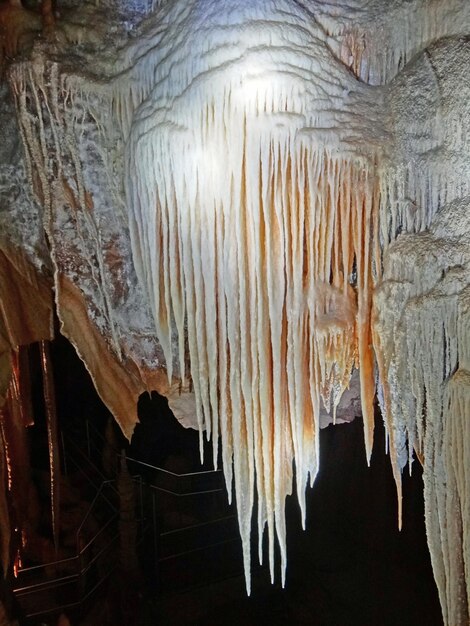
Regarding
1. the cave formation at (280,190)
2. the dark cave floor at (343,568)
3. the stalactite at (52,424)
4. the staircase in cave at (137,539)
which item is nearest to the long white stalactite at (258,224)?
the cave formation at (280,190)

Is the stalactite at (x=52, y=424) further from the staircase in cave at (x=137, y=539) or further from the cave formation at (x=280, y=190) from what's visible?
the cave formation at (x=280, y=190)

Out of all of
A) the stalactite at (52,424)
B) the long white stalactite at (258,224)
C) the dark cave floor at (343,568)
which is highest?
the long white stalactite at (258,224)

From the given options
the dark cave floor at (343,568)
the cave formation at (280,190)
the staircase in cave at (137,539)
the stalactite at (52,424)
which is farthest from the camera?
the dark cave floor at (343,568)

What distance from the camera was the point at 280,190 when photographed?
106 inches

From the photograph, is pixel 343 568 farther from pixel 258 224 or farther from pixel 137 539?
pixel 258 224

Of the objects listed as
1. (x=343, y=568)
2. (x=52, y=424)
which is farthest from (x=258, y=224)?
(x=343, y=568)

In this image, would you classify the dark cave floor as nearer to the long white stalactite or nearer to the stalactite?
the stalactite

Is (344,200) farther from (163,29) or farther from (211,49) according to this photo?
(163,29)

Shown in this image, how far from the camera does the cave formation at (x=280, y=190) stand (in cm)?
260

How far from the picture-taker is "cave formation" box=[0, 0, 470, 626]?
2.60 meters

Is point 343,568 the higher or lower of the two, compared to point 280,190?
lower

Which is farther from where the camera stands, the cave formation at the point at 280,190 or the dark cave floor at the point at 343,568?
the dark cave floor at the point at 343,568

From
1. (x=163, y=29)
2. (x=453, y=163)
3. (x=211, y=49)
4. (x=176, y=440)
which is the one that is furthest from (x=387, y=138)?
(x=176, y=440)

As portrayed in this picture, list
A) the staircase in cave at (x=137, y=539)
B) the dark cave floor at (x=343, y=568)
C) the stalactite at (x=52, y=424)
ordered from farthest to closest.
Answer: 1. the dark cave floor at (x=343, y=568)
2. the staircase in cave at (x=137, y=539)
3. the stalactite at (x=52, y=424)
